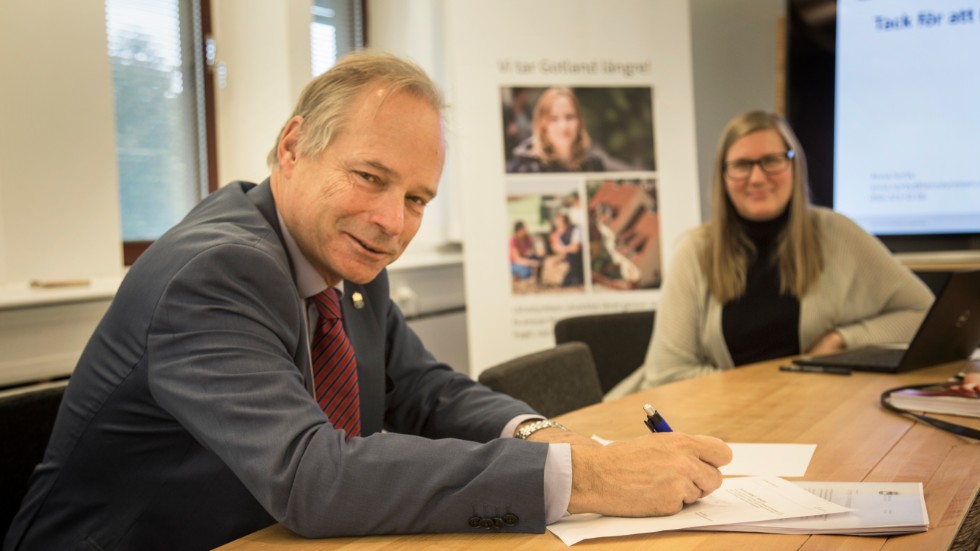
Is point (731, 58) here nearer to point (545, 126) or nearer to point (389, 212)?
point (545, 126)

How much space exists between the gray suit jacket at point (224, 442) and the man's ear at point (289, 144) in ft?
0.24

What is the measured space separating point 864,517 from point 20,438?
144 centimetres

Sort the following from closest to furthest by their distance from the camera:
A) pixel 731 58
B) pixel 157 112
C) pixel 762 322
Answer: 1. pixel 762 322
2. pixel 157 112
3. pixel 731 58

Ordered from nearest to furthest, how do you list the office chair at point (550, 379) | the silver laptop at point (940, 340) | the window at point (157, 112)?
the office chair at point (550, 379) → the silver laptop at point (940, 340) → the window at point (157, 112)

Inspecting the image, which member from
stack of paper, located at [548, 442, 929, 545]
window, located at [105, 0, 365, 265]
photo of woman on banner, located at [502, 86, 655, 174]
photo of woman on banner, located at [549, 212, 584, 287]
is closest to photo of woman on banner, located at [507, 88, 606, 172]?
photo of woman on banner, located at [502, 86, 655, 174]

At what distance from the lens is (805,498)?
54.0 inches

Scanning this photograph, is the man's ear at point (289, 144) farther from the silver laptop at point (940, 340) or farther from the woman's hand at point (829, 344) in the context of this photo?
the woman's hand at point (829, 344)

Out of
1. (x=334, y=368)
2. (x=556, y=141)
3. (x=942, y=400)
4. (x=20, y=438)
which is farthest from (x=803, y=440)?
(x=556, y=141)

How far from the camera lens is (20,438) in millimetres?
1710

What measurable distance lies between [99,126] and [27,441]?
1.65 m

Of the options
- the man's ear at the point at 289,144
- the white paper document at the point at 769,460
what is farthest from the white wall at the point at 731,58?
the man's ear at the point at 289,144

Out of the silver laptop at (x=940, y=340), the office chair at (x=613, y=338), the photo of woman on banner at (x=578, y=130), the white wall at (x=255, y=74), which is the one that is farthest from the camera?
the photo of woman on banner at (x=578, y=130)

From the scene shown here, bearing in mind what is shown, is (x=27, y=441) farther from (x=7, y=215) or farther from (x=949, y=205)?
(x=949, y=205)

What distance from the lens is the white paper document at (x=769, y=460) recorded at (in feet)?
5.13
